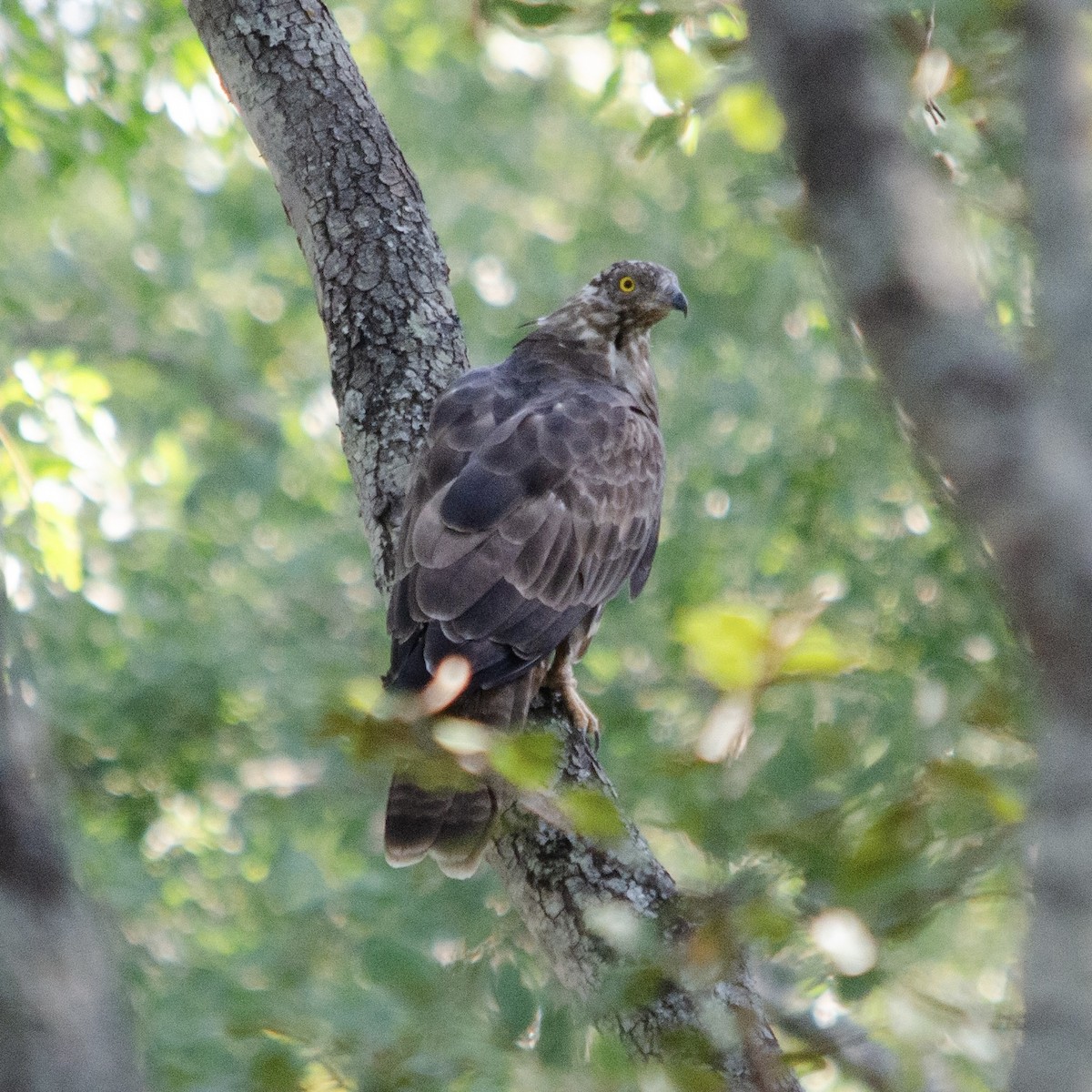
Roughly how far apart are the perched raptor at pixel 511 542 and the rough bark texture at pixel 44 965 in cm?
161

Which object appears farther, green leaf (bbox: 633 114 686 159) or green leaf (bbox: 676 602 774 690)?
green leaf (bbox: 633 114 686 159)

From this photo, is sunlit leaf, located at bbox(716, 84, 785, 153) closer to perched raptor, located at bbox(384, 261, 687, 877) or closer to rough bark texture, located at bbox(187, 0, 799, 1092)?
rough bark texture, located at bbox(187, 0, 799, 1092)

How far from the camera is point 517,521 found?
13.5ft

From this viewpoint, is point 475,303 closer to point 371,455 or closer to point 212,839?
point 212,839

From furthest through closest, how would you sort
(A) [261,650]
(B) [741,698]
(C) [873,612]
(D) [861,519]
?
(A) [261,650] < (D) [861,519] < (C) [873,612] < (B) [741,698]

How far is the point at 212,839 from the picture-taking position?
7.10 metres

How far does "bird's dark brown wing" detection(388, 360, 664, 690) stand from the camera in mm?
3801

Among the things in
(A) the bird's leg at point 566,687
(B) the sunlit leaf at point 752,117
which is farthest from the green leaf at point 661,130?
(A) the bird's leg at point 566,687

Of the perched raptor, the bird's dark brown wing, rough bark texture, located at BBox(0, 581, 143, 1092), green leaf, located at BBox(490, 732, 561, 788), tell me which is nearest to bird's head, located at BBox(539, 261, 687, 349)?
the perched raptor

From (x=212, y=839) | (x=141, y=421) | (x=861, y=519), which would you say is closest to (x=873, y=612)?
(x=861, y=519)

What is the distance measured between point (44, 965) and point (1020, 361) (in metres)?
1.21

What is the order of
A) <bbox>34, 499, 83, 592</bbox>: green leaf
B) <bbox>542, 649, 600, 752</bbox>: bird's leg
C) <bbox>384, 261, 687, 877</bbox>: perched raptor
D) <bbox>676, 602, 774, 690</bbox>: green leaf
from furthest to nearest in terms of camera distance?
<bbox>34, 499, 83, 592</bbox>: green leaf, <bbox>542, 649, 600, 752</bbox>: bird's leg, <bbox>384, 261, 687, 877</bbox>: perched raptor, <bbox>676, 602, 774, 690</bbox>: green leaf

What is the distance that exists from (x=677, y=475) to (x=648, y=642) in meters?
0.82

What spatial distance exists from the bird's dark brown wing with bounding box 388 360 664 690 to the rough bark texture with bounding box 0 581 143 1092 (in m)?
1.86
